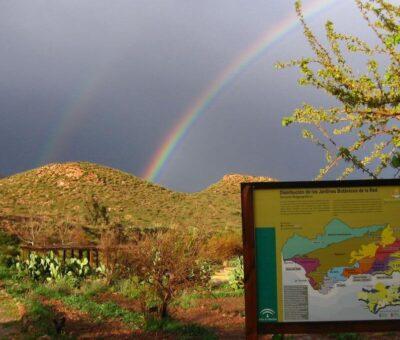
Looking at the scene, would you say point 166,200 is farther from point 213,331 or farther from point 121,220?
point 213,331

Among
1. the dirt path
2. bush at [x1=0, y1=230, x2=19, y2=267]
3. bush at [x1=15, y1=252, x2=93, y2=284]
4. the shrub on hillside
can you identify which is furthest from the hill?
the dirt path

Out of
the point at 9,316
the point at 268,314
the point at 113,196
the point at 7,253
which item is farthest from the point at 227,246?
the point at 113,196

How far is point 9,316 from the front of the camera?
11742mm

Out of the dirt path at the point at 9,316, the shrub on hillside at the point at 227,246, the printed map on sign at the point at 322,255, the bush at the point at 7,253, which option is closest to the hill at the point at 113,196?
the shrub on hillside at the point at 227,246

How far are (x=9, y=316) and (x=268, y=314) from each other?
6839mm

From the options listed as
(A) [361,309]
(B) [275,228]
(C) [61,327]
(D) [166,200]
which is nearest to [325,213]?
(B) [275,228]

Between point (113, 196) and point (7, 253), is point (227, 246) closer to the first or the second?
point (7, 253)

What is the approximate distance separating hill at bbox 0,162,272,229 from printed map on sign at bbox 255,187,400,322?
4557 cm

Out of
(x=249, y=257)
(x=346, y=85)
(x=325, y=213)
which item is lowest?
(x=249, y=257)

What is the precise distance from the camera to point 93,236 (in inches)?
1478

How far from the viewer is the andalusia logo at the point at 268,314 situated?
21.6ft

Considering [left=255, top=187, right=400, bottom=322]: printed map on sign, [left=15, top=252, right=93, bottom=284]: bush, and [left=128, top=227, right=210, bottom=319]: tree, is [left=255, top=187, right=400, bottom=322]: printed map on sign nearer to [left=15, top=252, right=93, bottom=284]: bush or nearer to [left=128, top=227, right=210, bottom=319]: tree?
[left=128, top=227, right=210, bottom=319]: tree

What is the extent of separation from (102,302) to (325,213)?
752cm

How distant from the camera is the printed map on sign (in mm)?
6578
